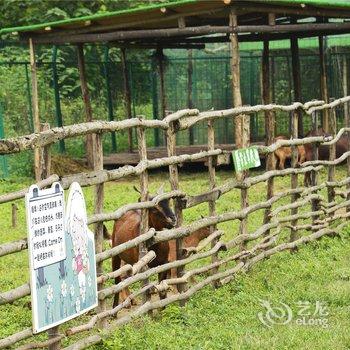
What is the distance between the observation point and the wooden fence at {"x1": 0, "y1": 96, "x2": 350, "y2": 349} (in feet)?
18.1

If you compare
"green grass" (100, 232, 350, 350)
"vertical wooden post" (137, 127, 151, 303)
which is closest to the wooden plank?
"green grass" (100, 232, 350, 350)

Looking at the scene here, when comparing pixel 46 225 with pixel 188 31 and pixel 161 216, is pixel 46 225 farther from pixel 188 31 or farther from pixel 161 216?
pixel 188 31

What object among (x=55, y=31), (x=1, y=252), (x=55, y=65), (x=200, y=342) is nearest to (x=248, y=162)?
(x=200, y=342)

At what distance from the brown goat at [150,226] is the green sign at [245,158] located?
42.3 inches

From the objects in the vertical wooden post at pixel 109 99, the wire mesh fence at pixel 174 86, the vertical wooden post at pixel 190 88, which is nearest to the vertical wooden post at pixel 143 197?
the wire mesh fence at pixel 174 86

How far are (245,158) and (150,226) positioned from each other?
4.78 feet

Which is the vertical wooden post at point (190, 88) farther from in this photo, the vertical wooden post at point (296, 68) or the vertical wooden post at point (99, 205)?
the vertical wooden post at point (99, 205)

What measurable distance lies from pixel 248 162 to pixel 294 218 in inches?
57.0

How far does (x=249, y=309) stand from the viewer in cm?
718

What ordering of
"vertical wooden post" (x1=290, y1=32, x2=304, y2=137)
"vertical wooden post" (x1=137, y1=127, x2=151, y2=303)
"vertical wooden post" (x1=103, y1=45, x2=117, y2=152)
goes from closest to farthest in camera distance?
"vertical wooden post" (x1=137, y1=127, x2=151, y2=303), "vertical wooden post" (x1=290, y1=32, x2=304, y2=137), "vertical wooden post" (x1=103, y1=45, x2=117, y2=152)

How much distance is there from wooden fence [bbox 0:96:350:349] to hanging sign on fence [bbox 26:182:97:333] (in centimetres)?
14

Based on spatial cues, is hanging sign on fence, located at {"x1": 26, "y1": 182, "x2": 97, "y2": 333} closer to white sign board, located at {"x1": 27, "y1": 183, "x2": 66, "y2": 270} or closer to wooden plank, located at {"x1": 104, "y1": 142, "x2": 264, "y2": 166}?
white sign board, located at {"x1": 27, "y1": 183, "x2": 66, "y2": 270}

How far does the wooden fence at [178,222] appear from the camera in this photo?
5527 mm

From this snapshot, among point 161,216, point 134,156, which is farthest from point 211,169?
point 134,156
